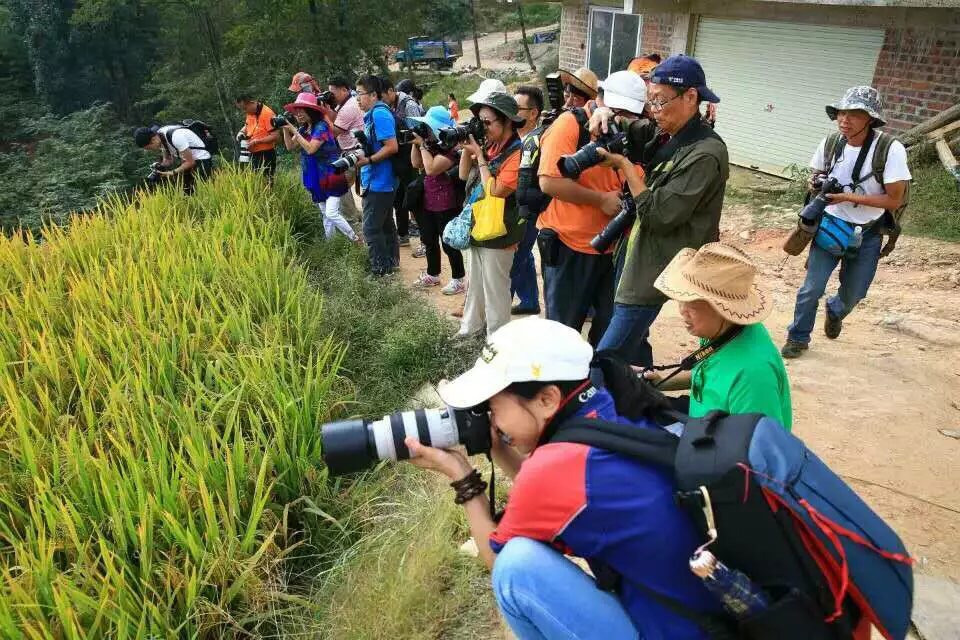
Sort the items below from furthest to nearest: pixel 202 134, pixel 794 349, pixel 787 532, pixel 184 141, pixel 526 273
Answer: pixel 202 134 < pixel 184 141 < pixel 526 273 < pixel 794 349 < pixel 787 532

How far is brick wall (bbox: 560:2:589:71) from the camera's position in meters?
11.1

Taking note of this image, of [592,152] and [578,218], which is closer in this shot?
[592,152]

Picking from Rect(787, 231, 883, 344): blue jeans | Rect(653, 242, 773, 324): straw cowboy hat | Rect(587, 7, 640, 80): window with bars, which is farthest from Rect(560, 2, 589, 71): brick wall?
Rect(653, 242, 773, 324): straw cowboy hat

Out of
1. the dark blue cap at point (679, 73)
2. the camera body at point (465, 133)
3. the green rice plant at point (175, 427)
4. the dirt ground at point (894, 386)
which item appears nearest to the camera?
the green rice plant at point (175, 427)

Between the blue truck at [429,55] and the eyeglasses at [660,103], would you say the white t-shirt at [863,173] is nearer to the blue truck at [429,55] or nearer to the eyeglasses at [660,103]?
the eyeglasses at [660,103]

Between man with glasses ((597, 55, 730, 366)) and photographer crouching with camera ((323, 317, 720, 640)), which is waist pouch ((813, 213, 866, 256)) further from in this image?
photographer crouching with camera ((323, 317, 720, 640))

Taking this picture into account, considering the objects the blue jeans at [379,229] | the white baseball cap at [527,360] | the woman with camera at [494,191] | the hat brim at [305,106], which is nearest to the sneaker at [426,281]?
the blue jeans at [379,229]

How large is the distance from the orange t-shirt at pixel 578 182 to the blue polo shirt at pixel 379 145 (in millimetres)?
1858

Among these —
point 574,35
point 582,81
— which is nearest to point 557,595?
point 582,81

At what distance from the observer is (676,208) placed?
8.11 feet

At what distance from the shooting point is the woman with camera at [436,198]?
4047mm

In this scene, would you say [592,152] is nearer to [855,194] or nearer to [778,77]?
[855,194]

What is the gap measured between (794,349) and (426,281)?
2.52m

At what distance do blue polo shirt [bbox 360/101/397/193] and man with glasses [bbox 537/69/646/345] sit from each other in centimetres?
183
